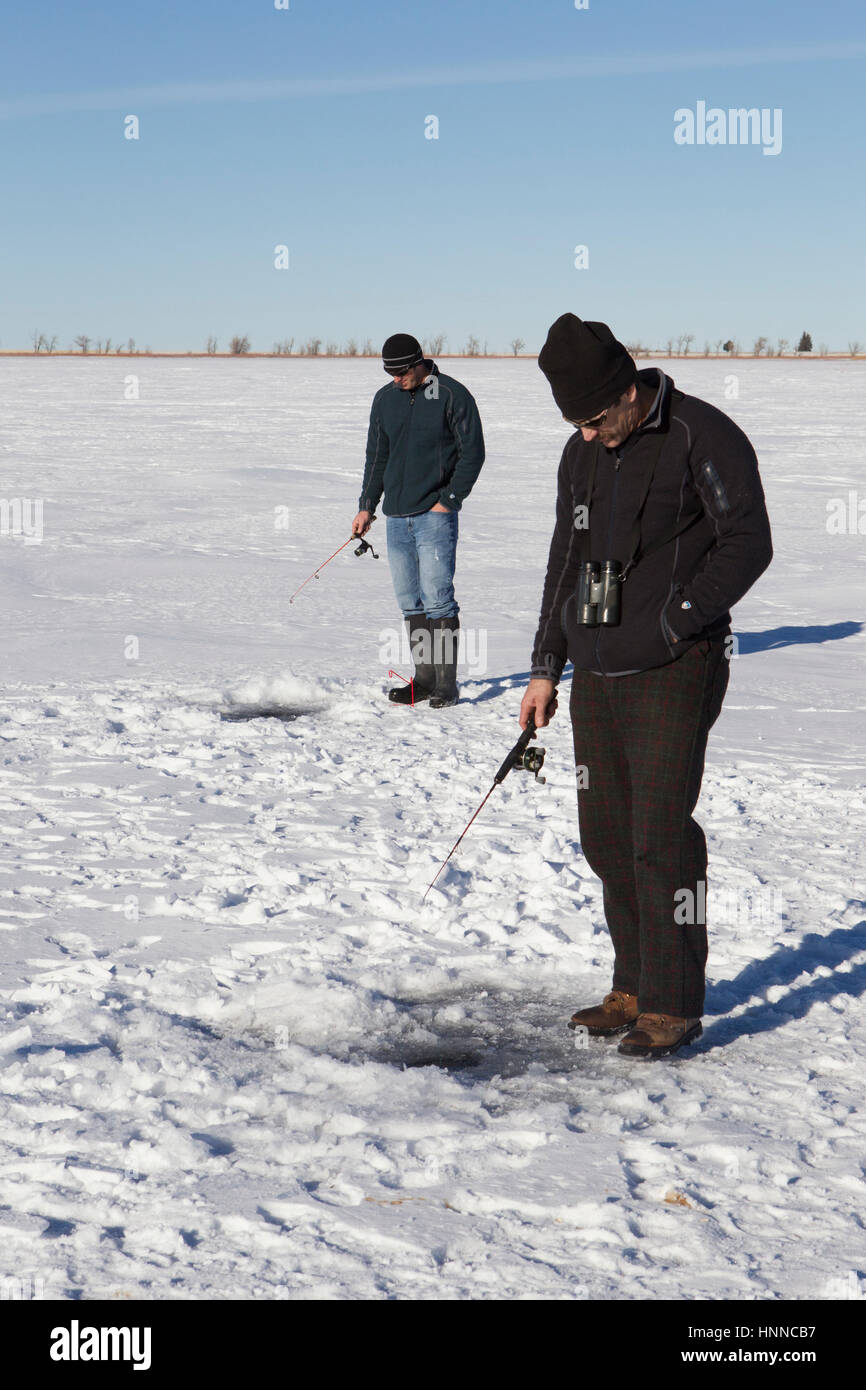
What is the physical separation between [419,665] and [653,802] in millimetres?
4607

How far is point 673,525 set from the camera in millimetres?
3520

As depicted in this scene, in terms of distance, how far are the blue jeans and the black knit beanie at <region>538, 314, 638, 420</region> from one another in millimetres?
4215

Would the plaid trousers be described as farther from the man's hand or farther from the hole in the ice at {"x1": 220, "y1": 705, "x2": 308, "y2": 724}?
the hole in the ice at {"x1": 220, "y1": 705, "x2": 308, "y2": 724}

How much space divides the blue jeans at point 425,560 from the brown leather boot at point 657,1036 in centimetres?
425

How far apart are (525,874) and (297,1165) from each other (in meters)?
2.25

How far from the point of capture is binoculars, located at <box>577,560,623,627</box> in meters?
3.56

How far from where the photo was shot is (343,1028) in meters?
4.02
